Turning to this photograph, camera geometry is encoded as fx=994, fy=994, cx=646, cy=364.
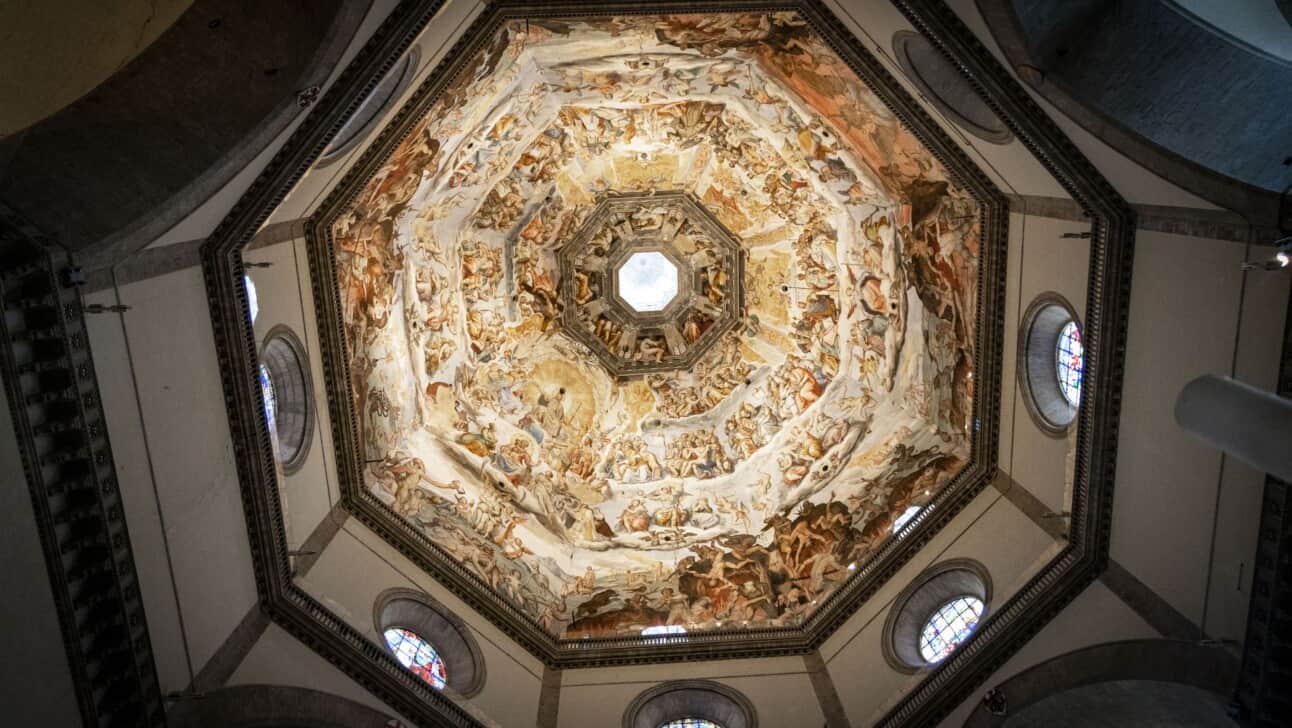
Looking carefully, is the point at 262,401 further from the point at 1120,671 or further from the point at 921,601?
the point at 1120,671

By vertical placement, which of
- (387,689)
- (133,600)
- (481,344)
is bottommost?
(387,689)

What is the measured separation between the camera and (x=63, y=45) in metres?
10.5

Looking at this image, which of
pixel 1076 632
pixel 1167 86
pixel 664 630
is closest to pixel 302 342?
pixel 664 630

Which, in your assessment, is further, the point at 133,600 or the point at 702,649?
the point at 702,649

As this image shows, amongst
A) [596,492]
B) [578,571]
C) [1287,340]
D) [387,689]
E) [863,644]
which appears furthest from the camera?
[596,492]

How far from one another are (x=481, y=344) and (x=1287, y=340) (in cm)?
1446

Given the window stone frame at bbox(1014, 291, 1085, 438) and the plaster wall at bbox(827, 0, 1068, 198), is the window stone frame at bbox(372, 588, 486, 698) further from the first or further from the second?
the plaster wall at bbox(827, 0, 1068, 198)

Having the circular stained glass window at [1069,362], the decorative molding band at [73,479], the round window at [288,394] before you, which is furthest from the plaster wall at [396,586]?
the circular stained glass window at [1069,362]

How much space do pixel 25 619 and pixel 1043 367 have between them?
13210 mm

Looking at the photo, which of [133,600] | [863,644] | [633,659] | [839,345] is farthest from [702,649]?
[133,600]

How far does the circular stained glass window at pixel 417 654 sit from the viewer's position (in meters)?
15.0

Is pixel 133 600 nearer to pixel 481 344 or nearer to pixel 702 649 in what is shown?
pixel 702 649

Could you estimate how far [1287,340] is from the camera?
31.2ft

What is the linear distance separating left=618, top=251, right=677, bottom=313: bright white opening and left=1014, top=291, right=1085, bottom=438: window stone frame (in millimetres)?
9247
